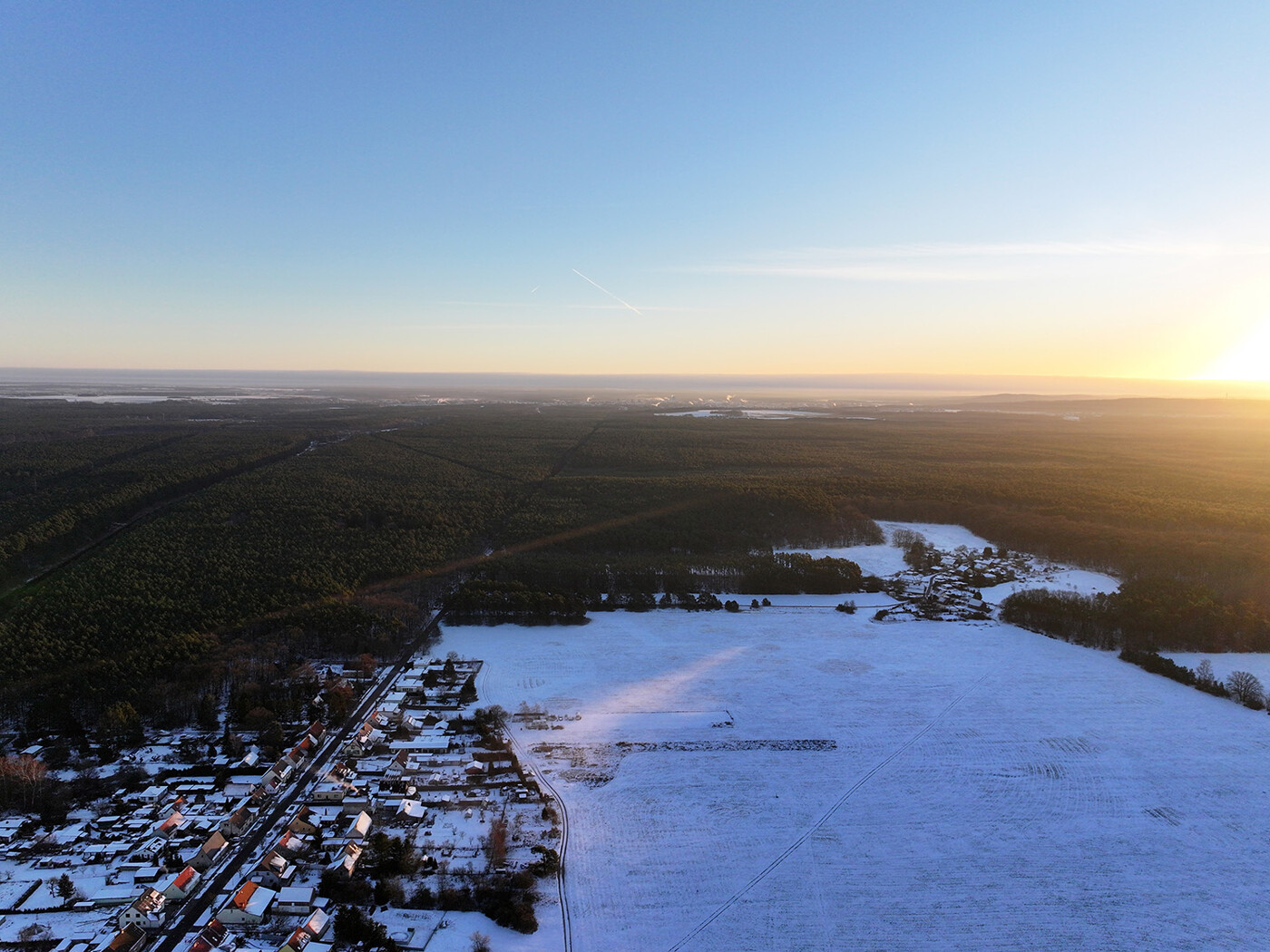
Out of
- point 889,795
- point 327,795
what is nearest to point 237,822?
point 327,795

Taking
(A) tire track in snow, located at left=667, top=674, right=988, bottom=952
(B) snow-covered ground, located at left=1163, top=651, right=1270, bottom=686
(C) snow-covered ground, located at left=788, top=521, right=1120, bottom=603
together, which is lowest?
(A) tire track in snow, located at left=667, top=674, right=988, bottom=952

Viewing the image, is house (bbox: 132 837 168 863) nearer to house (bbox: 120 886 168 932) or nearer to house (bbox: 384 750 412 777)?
house (bbox: 120 886 168 932)

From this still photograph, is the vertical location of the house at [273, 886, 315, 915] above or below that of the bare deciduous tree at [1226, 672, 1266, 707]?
below

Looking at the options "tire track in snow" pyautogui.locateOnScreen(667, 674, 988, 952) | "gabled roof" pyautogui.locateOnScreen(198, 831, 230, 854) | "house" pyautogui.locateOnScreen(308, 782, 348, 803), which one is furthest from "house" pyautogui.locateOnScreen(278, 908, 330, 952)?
"tire track in snow" pyautogui.locateOnScreen(667, 674, 988, 952)

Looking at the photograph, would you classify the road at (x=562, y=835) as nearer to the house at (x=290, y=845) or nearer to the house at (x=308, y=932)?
the house at (x=308, y=932)

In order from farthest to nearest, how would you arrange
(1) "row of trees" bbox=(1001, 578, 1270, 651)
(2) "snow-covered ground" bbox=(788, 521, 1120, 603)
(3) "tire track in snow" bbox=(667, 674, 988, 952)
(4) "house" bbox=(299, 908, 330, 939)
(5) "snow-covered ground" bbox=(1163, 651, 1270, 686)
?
(2) "snow-covered ground" bbox=(788, 521, 1120, 603) < (1) "row of trees" bbox=(1001, 578, 1270, 651) < (5) "snow-covered ground" bbox=(1163, 651, 1270, 686) < (3) "tire track in snow" bbox=(667, 674, 988, 952) < (4) "house" bbox=(299, 908, 330, 939)

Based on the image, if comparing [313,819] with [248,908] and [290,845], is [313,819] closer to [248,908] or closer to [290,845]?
[290,845]
